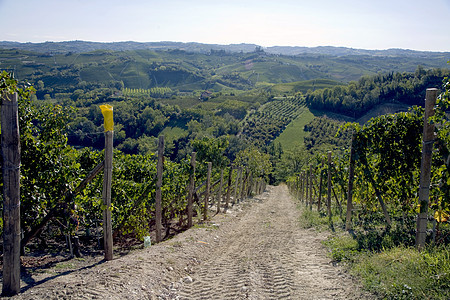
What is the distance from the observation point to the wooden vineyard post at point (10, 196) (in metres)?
4.15

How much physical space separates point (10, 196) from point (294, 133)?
88.9 m

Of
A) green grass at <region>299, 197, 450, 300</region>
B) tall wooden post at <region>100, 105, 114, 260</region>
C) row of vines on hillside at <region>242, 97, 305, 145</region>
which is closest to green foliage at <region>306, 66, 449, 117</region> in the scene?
row of vines on hillside at <region>242, 97, 305, 145</region>

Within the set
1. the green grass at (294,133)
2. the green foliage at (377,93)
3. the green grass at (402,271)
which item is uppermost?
the green foliage at (377,93)

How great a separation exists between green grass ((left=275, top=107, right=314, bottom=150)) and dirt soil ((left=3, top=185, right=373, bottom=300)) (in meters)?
76.2

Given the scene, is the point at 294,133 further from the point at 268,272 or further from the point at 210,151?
the point at 268,272

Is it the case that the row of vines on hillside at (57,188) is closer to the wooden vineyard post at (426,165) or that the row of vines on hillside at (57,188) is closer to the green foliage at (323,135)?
the wooden vineyard post at (426,165)

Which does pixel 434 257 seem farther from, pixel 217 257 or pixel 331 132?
pixel 331 132

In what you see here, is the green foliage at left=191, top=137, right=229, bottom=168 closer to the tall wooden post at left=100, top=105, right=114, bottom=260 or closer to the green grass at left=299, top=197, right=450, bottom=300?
the tall wooden post at left=100, top=105, right=114, bottom=260

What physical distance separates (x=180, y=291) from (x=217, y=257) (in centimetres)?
195

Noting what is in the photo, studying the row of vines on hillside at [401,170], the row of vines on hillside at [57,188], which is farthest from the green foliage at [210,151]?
the row of vines on hillside at [401,170]

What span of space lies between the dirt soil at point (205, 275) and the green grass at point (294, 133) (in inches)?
3000

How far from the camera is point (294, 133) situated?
89.2 metres

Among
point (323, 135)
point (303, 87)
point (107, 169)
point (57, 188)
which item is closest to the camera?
point (107, 169)

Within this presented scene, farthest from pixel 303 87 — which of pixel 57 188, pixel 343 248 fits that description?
pixel 57 188
